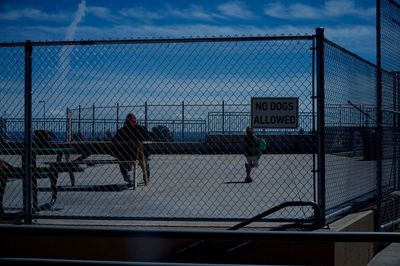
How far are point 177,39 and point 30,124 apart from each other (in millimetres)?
2054

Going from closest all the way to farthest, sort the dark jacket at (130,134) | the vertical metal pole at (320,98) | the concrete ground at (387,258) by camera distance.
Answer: the vertical metal pole at (320,98), the concrete ground at (387,258), the dark jacket at (130,134)

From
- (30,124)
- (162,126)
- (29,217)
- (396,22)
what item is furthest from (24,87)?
(396,22)

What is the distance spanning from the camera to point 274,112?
18.5ft

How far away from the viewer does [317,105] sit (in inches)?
223

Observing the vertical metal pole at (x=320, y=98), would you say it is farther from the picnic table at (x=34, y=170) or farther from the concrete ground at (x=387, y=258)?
the picnic table at (x=34, y=170)

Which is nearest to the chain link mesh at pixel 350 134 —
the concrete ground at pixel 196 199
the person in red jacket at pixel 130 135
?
the concrete ground at pixel 196 199

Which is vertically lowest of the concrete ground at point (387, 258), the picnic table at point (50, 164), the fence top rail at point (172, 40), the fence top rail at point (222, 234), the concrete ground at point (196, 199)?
the concrete ground at point (387, 258)

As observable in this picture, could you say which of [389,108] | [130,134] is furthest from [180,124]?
[389,108]

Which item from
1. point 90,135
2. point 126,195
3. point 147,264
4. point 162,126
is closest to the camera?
point 147,264

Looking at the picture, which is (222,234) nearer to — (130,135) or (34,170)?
(34,170)

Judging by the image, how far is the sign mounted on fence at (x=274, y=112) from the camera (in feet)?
18.4

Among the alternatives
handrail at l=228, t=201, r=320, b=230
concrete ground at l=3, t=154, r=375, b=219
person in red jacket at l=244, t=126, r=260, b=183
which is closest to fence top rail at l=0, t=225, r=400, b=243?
handrail at l=228, t=201, r=320, b=230

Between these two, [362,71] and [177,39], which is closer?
[177,39]

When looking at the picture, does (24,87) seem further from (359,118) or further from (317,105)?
(359,118)
